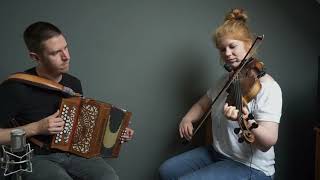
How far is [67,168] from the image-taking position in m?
1.57

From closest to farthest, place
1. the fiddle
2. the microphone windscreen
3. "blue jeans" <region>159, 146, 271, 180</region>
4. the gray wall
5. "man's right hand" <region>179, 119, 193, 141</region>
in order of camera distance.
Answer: the microphone windscreen, the fiddle, "blue jeans" <region>159, 146, 271, 180</region>, "man's right hand" <region>179, 119, 193, 141</region>, the gray wall

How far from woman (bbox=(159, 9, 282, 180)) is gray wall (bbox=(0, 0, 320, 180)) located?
12.7 inches

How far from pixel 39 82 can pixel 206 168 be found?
75cm

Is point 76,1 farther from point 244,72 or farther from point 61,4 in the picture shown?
point 244,72

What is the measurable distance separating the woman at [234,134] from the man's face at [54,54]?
62 cm

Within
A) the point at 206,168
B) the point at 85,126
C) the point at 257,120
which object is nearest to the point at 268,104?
the point at 257,120

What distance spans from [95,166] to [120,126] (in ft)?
0.68

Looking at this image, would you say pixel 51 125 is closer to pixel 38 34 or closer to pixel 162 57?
pixel 38 34

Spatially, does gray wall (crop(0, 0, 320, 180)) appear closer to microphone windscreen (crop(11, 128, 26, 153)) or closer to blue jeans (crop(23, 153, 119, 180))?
blue jeans (crop(23, 153, 119, 180))

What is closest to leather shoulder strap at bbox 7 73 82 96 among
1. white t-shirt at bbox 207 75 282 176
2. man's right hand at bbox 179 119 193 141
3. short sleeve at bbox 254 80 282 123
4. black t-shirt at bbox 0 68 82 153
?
black t-shirt at bbox 0 68 82 153

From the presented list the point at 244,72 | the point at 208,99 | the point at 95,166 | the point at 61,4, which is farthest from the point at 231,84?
the point at 61,4

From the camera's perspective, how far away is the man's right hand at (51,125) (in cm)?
143

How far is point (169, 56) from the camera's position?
201 cm

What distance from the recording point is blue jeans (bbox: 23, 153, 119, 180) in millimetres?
1431
